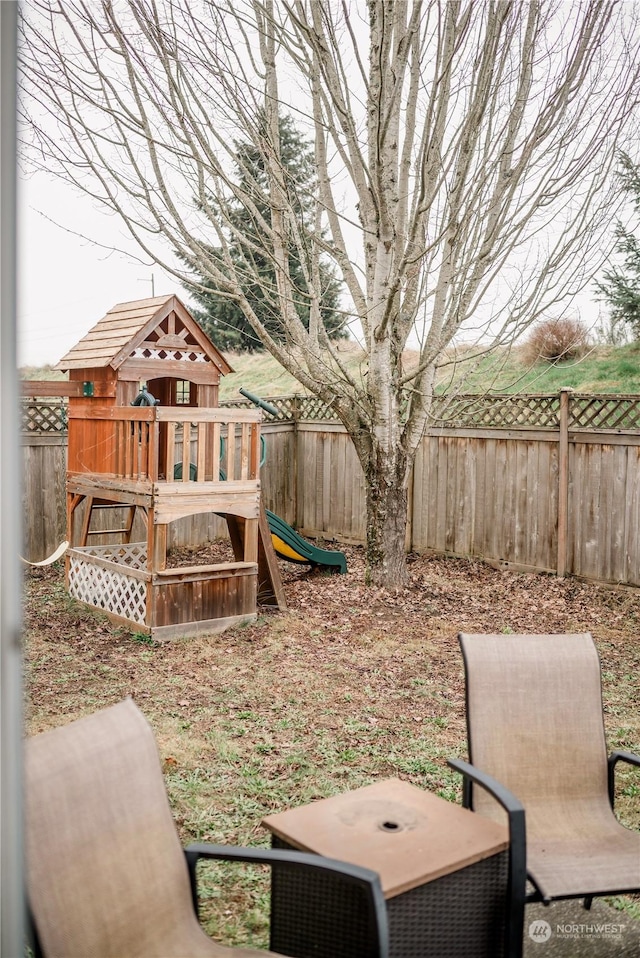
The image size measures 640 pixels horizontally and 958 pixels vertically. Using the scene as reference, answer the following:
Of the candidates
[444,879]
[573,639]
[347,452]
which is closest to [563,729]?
[573,639]

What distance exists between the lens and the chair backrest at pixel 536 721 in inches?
108

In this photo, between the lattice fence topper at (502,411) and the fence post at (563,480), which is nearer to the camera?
the fence post at (563,480)

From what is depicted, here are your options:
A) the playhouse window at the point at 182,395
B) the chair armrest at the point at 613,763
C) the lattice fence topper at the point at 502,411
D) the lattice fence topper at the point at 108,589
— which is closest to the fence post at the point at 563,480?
the lattice fence topper at the point at 502,411

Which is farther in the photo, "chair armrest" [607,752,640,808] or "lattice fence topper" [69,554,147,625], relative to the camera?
"lattice fence topper" [69,554,147,625]

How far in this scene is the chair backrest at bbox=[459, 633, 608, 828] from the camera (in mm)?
2746

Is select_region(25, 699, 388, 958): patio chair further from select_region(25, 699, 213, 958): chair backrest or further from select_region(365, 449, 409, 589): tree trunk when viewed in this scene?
select_region(365, 449, 409, 589): tree trunk

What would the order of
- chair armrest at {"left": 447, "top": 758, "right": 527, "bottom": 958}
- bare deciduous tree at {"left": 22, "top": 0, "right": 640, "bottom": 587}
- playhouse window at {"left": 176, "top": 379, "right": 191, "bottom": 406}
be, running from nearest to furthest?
→ chair armrest at {"left": 447, "top": 758, "right": 527, "bottom": 958}
bare deciduous tree at {"left": 22, "top": 0, "right": 640, "bottom": 587}
playhouse window at {"left": 176, "top": 379, "right": 191, "bottom": 406}

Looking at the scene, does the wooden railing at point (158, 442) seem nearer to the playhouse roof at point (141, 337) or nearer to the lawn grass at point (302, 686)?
the playhouse roof at point (141, 337)

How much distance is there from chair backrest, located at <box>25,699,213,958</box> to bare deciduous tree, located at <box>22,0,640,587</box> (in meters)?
4.62

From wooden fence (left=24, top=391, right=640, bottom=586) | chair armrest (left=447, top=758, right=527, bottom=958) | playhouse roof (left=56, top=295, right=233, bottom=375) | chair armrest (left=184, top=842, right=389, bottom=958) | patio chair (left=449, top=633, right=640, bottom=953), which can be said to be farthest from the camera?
wooden fence (left=24, top=391, right=640, bottom=586)

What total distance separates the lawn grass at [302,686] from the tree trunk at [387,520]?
0.21 m

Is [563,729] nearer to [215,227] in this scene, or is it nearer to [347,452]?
[215,227]

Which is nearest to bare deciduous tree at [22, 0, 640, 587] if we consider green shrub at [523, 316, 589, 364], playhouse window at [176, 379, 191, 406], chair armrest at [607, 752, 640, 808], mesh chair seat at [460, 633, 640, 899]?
playhouse window at [176, 379, 191, 406]

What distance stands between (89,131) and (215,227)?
1.18 meters
